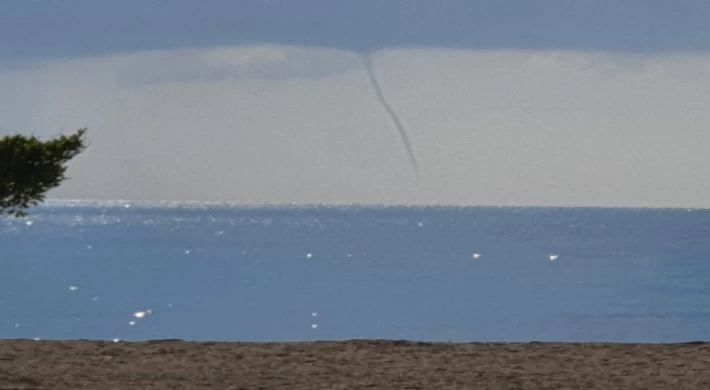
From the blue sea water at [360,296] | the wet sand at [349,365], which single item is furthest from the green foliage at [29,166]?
the blue sea water at [360,296]

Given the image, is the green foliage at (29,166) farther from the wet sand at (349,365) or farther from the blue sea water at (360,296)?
the blue sea water at (360,296)

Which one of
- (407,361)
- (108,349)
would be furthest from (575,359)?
(108,349)

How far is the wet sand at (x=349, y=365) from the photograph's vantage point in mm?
19188

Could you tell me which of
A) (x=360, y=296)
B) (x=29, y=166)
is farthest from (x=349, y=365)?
(x=360, y=296)

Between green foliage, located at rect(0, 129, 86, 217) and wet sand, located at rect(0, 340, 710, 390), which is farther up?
green foliage, located at rect(0, 129, 86, 217)

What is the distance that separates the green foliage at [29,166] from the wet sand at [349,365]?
8.71ft

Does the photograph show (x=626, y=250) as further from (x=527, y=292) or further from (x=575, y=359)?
(x=575, y=359)

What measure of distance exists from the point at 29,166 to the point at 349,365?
19.9 ft

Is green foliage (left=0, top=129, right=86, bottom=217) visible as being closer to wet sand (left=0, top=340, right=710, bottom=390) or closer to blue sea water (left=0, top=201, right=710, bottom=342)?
wet sand (left=0, top=340, right=710, bottom=390)

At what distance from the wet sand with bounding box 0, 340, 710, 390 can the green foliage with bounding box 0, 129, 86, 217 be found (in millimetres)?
2654

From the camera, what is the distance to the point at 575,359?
21.9 m

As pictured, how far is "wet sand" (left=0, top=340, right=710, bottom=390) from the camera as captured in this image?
Answer: 63.0 ft

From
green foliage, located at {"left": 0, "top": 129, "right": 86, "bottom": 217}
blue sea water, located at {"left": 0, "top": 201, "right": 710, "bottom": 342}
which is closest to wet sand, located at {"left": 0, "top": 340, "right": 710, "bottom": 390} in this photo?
green foliage, located at {"left": 0, "top": 129, "right": 86, "bottom": 217}

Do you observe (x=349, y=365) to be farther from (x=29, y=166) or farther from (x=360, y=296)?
(x=360, y=296)
